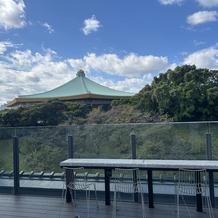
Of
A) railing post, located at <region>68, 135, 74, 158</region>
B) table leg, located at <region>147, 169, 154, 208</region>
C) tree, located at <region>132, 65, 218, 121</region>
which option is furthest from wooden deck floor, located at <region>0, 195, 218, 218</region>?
tree, located at <region>132, 65, 218, 121</region>

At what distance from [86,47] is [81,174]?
13.2 m

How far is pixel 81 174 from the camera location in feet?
14.7

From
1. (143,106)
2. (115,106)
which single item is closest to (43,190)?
(143,106)

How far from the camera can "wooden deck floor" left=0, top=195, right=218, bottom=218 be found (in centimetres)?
351

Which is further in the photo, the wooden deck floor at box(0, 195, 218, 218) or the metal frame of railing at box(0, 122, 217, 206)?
the metal frame of railing at box(0, 122, 217, 206)

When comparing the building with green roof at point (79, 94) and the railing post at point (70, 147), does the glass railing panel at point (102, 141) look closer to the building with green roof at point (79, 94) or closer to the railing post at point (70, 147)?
the railing post at point (70, 147)

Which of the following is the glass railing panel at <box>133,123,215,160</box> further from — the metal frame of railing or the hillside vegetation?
the hillside vegetation

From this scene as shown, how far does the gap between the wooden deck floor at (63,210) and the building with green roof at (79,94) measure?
2047cm

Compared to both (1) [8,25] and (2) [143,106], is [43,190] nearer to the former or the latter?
(1) [8,25]

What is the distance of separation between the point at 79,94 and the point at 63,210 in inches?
937

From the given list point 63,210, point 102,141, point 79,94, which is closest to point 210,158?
point 102,141

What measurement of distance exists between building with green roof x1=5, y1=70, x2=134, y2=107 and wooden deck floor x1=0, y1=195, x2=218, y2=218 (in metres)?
20.5

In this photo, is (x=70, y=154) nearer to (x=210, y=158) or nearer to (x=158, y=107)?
(x=210, y=158)

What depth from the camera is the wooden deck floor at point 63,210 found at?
3.51 metres
